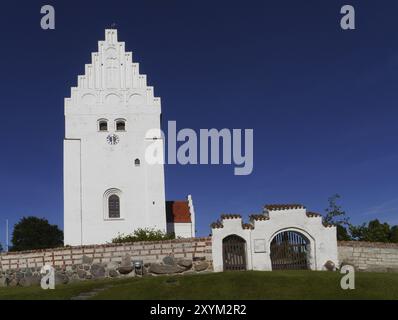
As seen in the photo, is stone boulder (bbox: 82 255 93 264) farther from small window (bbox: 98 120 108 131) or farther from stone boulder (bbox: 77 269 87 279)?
small window (bbox: 98 120 108 131)

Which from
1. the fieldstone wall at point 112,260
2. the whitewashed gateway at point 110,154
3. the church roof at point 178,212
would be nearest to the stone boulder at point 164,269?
the fieldstone wall at point 112,260

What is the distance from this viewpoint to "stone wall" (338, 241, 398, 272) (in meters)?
28.7

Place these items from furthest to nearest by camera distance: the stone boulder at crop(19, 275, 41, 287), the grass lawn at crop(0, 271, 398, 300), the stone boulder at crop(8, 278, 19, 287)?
the stone boulder at crop(8, 278, 19, 287) < the stone boulder at crop(19, 275, 41, 287) < the grass lawn at crop(0, 271, 398, 300)

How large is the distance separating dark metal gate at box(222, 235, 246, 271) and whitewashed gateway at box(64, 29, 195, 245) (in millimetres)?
15710

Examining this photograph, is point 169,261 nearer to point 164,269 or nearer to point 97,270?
point 164,269

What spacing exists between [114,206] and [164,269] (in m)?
17.1

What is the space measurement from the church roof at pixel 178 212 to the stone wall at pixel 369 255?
21.4 m

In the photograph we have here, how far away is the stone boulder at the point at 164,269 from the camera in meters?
26.9

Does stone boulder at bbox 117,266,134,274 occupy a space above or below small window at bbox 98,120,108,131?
below

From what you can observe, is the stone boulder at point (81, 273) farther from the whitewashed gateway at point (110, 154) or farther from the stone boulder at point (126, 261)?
the whitewashed gateway at point (110, 154)

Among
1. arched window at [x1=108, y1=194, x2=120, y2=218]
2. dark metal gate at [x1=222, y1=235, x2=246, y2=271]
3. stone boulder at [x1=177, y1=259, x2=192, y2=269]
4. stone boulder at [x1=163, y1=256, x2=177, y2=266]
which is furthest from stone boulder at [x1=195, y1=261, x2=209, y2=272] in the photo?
arched window at [x1=108, y1=194, x2=120, y2=218]

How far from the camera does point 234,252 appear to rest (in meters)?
27.7

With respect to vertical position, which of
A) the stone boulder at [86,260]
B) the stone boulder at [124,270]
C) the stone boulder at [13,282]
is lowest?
the stone boulder at [13,282]
